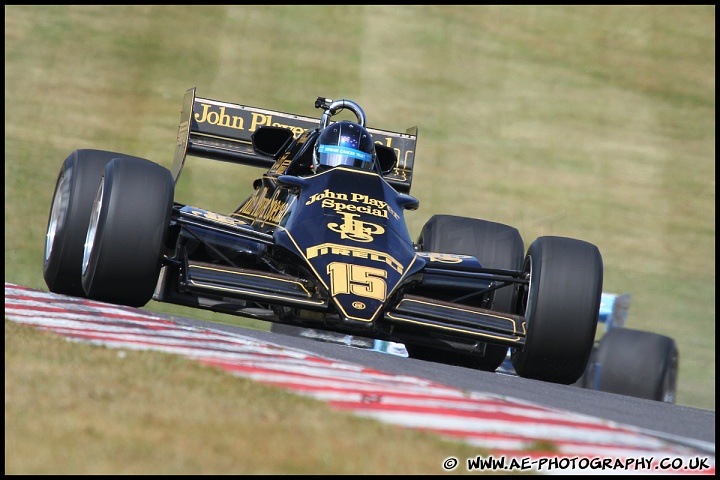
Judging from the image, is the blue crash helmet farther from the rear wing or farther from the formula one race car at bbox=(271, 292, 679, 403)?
the formula one race car at bbox=(271, 292, 679, 403)

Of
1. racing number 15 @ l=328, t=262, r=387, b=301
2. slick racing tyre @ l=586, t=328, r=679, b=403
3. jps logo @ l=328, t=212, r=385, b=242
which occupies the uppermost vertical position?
jps logo @ l=328, t=212, r=385, b=242

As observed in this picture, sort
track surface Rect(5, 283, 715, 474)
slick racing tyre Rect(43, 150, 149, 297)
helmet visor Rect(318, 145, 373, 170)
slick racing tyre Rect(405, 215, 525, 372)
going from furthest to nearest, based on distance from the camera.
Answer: slick racing tyre Rect(405, 215, 525, 372), helmet visor Rect(318, 145, 373, 170), slick racing tyre Rect(43, 150, 149, 297), track surface Rect(5, 283, 715, 474)

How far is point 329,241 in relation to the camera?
6289 millimetres

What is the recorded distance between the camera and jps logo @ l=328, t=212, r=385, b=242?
21.0 feet

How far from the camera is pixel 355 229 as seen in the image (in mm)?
6473

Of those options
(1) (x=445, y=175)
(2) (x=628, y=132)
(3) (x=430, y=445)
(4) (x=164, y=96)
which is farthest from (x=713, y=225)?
(3) (x=430, y=445)

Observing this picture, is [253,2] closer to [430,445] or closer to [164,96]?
[164,96]

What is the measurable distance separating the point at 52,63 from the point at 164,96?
1.86 metres

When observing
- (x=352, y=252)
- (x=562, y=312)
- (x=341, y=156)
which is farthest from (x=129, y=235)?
(x=562, y=312)

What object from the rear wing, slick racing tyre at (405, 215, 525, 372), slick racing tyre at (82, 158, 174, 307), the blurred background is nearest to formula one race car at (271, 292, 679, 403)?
slick racing tyre at (405, 215, 525, 372)

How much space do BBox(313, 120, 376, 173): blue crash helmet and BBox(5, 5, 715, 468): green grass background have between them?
6974mm

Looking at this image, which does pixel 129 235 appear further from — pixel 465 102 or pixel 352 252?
pixel 465 102

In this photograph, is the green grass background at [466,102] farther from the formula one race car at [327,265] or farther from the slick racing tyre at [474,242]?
the formula one race car at [327,265]

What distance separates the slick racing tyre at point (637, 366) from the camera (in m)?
8.36
